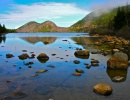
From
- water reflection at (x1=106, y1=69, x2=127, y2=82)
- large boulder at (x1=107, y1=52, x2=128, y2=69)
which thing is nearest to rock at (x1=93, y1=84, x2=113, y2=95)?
water reflection at (x1=106, y1=69, x2=127, y2=82)

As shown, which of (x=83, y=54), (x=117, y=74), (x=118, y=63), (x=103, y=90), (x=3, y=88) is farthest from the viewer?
(x=83, y=54)

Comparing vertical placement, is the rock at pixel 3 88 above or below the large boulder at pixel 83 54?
below

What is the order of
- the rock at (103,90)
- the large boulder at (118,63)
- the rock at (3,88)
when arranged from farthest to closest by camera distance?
the large boulder at (118,63), the rock at (3,88), the rock at (103,90)

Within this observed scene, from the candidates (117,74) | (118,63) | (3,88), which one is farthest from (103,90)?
(118,63)

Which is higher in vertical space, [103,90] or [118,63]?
[118,63]

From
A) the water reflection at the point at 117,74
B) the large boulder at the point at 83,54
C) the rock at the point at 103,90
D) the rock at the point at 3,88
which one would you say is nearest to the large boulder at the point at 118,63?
the water reflection at the point at 117,74

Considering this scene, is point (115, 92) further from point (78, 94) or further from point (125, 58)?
point (125, 58)

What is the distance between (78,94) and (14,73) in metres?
8.45

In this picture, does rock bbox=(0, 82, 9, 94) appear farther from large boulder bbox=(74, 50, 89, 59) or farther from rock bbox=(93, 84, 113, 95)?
large boulder bbox=(74, 50, 89, 59)

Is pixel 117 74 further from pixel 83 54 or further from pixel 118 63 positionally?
pixel 83 54

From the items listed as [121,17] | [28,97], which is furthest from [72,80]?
[121,17]

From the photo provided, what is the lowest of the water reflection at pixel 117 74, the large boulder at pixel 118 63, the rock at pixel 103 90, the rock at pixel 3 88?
the rock at pixel 3 88

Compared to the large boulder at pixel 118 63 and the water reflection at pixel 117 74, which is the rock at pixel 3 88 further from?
the large boulder at pixel 118 63

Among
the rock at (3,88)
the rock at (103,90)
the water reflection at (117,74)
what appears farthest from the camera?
the water reflection at (117,74)
